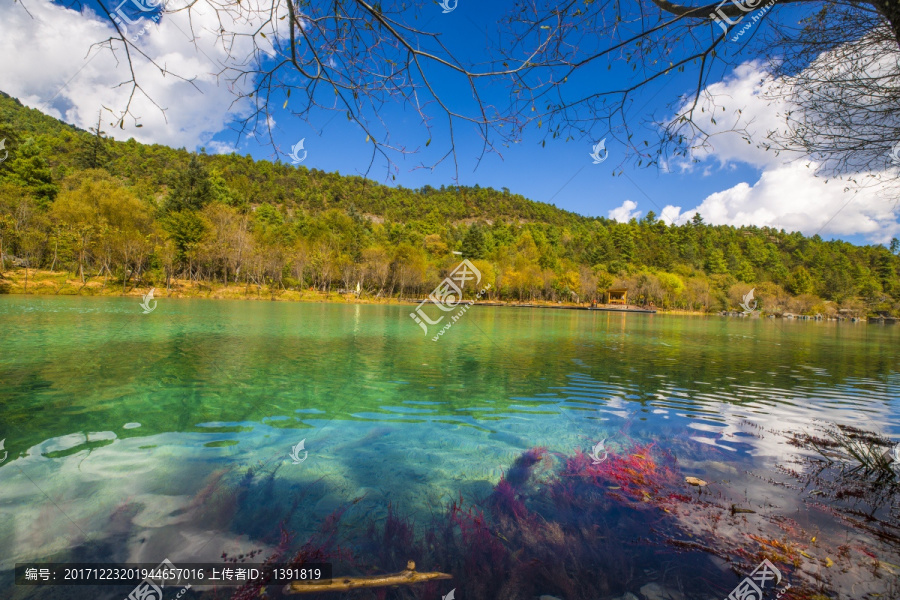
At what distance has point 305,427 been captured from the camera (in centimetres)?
657

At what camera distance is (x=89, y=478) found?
4.35 m

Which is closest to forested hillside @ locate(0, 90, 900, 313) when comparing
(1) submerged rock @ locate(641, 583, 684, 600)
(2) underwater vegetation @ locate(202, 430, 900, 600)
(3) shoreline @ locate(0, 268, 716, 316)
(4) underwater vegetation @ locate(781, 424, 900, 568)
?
(3) shoreline @ locate(0, 268, 716, 316)

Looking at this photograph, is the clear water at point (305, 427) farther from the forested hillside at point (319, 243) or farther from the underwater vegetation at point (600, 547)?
the forested hillside at point (319, 243)

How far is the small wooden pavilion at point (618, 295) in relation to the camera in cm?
10000

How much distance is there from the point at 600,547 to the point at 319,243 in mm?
81898

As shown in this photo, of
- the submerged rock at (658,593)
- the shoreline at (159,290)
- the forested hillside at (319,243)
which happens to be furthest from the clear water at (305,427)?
the shoreline at (159,290)

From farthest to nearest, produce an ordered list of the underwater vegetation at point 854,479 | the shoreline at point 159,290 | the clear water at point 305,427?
1. the shoreline at point 159,290
2. the underwater vegetation at point 854,479
3. the clear water at point 305,427

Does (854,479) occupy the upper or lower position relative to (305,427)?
upper

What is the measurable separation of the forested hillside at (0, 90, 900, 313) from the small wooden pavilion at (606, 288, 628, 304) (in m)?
3.12

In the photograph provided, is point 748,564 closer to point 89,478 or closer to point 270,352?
point 89,478

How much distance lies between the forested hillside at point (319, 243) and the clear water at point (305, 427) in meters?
3.59

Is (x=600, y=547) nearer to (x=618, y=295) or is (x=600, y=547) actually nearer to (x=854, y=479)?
(x=854, y=479)

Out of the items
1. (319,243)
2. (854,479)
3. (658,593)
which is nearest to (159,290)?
(319,243)

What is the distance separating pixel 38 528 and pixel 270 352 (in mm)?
11064
